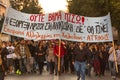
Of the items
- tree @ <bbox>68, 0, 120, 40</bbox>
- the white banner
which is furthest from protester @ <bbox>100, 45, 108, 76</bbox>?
tree @ <bbox>68, 0, 120, 40</bbox>

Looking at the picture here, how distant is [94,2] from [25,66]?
16366mm

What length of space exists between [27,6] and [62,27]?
6232cm

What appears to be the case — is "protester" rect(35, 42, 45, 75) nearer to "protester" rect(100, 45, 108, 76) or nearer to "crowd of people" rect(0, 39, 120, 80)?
"crowd of people" rect(0, 39, 120, 80)

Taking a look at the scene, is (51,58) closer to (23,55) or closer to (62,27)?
(23,55)

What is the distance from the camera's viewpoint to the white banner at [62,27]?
19281 millimetres

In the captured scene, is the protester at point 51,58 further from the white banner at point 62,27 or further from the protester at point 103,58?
the white banner at point 62,27

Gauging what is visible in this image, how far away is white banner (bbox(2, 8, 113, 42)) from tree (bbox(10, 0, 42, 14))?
186ft

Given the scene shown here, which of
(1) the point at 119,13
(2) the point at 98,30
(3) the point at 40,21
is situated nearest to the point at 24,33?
(3) the point at 40,21

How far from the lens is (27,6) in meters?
81.5

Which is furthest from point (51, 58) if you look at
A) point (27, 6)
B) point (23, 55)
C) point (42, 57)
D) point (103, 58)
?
point (27, 6)

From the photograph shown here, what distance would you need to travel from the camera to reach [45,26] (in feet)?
65.9

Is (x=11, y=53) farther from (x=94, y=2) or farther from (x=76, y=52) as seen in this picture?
(x=94, y=2)

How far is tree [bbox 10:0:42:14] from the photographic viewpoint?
7800 centimetres

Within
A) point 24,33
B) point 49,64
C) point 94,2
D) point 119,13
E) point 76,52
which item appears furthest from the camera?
point 94,2
